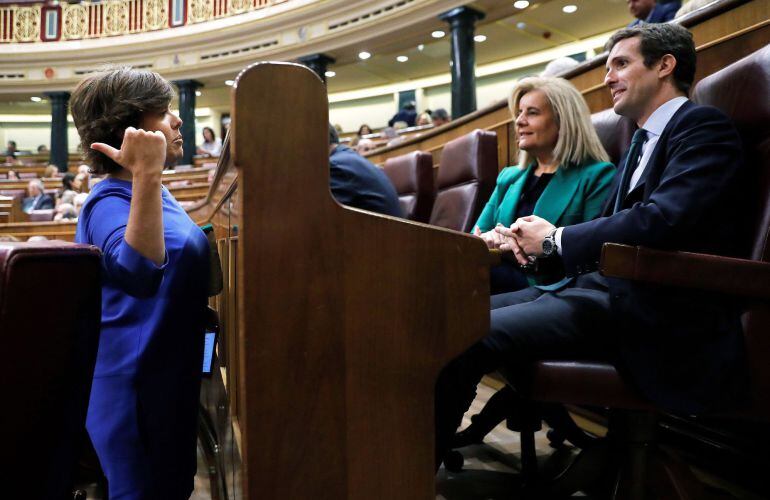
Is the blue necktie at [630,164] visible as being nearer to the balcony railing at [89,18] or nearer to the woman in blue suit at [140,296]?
the woman in blue suit at [140,296]

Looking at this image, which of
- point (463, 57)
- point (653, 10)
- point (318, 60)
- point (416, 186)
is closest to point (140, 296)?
point (416, 186)

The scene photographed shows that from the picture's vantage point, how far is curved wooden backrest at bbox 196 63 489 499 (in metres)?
0.37

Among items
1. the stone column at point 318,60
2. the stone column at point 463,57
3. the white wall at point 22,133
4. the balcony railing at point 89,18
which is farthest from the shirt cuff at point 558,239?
the white wall at point 22,133

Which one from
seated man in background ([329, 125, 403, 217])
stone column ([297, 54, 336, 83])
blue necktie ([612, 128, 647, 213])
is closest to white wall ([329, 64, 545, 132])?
stone column ([297, 54, 336, 83])

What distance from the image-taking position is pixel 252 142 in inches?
14.6

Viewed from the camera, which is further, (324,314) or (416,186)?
(416,186)

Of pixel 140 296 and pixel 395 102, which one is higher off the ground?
pixel 395 102

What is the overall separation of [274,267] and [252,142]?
0.08 meters

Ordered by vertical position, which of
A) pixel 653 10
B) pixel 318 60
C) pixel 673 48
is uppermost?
pixel 318 60

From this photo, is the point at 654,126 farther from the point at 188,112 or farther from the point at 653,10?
the point at 188,112

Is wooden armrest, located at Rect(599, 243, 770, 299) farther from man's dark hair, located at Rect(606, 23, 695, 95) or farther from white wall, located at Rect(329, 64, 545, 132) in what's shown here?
white wall, located at Rect(329, 64, 545, 132)

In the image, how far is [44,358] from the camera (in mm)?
290

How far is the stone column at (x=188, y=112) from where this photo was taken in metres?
5.27

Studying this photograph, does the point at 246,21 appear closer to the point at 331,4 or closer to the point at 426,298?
the point at 331,4
